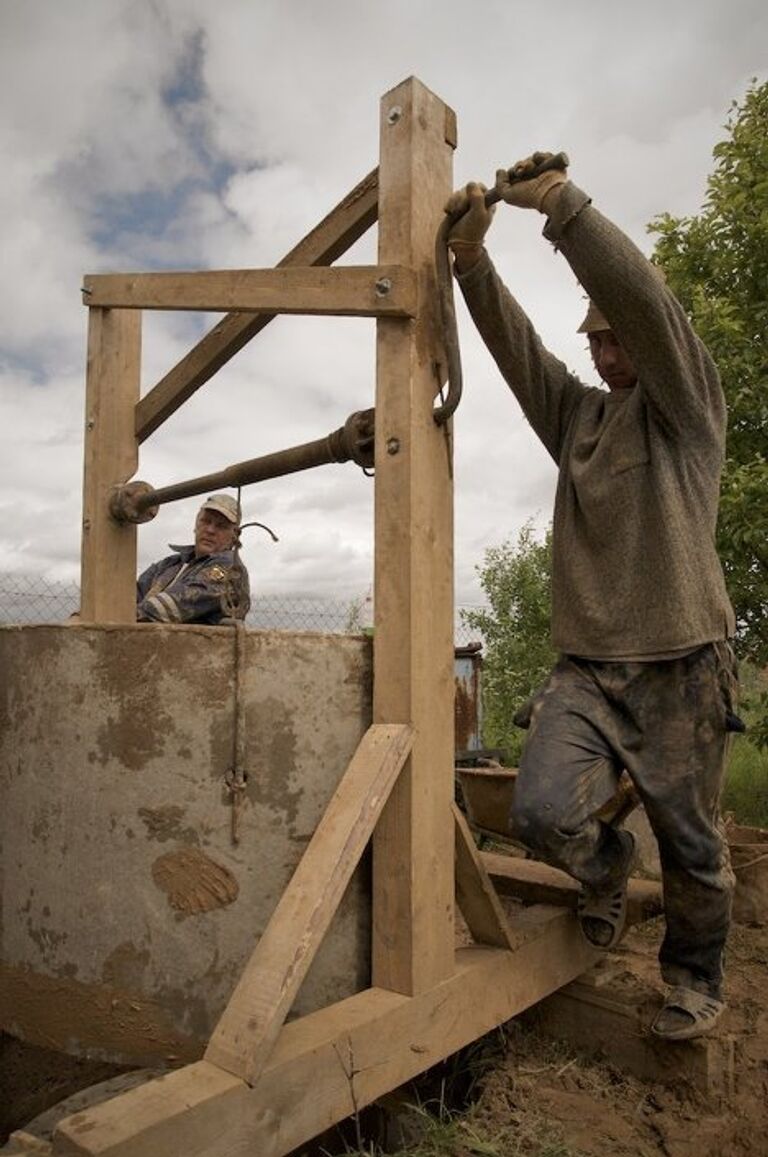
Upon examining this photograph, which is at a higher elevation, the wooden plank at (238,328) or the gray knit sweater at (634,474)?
the wooden plank at (238,328)

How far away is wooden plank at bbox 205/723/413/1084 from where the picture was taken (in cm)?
177

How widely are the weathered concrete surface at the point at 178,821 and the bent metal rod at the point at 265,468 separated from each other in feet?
1.94

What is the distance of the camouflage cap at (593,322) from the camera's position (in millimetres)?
2637

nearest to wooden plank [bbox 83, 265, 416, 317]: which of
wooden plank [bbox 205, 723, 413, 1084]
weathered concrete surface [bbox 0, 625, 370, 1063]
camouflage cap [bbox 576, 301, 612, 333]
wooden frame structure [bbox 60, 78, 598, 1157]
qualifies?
wooden frame structure [bbox 60, 78, 598, 1157]

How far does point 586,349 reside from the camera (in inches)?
239

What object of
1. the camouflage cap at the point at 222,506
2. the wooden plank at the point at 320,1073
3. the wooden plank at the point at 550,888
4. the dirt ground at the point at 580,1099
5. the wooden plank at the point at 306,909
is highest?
the camouflage cap at the point at 222,506

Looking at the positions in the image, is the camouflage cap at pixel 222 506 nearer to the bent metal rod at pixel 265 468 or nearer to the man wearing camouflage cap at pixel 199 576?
the man wearing camouflage cap at pixel 199 576

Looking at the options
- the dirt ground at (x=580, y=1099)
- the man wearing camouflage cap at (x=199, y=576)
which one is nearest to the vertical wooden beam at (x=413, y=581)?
the dirt ground at (x=580, y=1099)

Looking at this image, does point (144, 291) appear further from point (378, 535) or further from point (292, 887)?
point (292, 887)

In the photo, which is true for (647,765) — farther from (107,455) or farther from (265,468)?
(107,455)

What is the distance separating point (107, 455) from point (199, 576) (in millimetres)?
1066

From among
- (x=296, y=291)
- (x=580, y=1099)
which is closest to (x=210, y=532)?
(x=296, y=291)

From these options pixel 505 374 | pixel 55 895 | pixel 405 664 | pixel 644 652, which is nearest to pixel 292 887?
pixel 405 664

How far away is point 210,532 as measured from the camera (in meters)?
4.82
